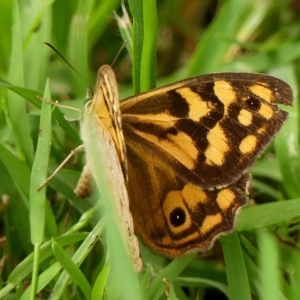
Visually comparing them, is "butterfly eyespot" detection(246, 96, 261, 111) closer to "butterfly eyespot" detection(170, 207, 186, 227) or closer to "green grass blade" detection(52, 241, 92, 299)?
"butterfly eyespot" detection(170, 207, 186, 227)

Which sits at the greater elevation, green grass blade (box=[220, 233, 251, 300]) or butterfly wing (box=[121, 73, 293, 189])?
butterfly wing (box=[121, 73, 293, 189])

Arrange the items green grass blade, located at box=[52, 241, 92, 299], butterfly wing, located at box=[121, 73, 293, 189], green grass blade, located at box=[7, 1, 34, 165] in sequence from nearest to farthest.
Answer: green grass blade, located at box=[52, 241, 92, 299] < butterfly wing, located at box=[121, 73, 293, 189] < green grass blade, located at box=[7, 1, 34, 165]

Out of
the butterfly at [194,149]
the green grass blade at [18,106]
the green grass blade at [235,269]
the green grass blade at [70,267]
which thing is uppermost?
the green grass blade at [18,106]

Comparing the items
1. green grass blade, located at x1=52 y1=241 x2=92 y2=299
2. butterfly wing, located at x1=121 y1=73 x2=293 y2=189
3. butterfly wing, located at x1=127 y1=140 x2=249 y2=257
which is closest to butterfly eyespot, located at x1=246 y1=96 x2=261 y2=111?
butterfly wing, located at x1=121 y1=73 x2=293 y2=189

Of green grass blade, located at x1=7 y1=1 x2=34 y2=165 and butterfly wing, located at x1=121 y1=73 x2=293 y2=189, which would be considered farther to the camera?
green grass blade, located at x1=7 y1=1 x2=34 y2=165

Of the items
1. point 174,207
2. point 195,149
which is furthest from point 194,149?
point 174,207

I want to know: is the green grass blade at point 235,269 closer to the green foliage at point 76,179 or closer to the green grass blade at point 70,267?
the green foliage at point 76,179

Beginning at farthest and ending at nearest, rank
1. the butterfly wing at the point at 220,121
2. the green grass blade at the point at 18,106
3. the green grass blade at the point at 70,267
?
the green grass blade at the point at 18,106 → the butterfly wing at the point at 220,121 → the green grass blade at the point at 70,267

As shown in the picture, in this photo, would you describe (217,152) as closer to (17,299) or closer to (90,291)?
(90,291)

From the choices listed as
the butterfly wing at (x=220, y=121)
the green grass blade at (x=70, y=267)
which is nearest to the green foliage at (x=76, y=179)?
the green grass blade at (x=70, y=267)
